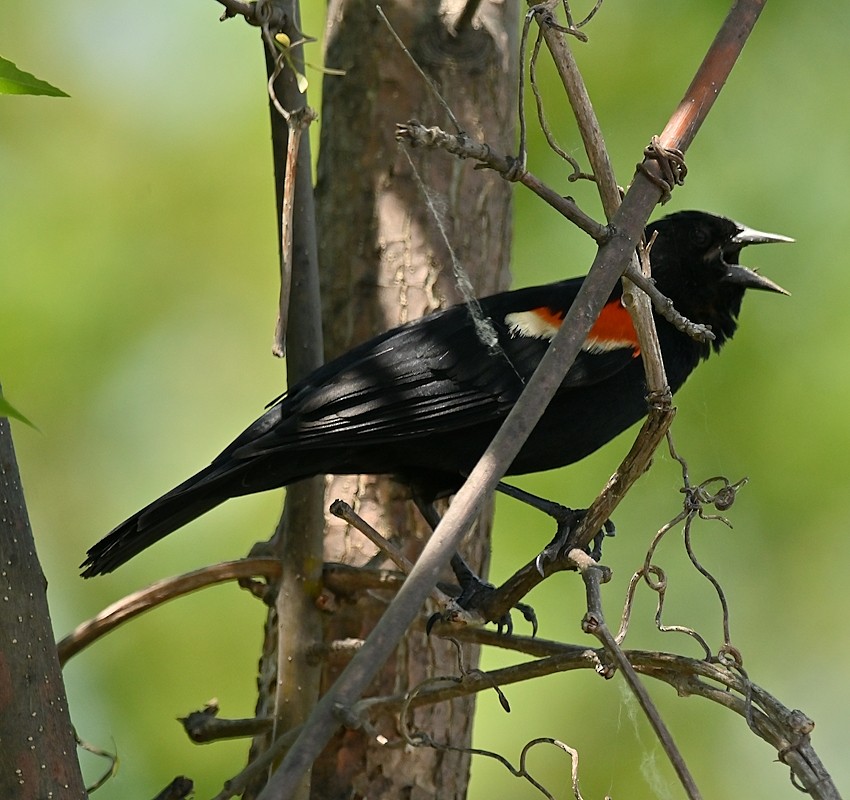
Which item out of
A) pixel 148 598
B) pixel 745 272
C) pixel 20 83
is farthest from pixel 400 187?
pixel 20 83

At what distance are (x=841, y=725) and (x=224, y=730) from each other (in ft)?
10.5

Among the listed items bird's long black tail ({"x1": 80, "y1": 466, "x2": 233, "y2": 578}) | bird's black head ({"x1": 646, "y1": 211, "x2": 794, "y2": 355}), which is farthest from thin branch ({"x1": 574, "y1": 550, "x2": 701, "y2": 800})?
bird's black head ({"x1": 646, "y1": 211, "x2": 794, "y2": 355})

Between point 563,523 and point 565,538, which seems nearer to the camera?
point 565,538

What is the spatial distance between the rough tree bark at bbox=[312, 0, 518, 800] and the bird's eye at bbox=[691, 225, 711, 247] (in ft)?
1.79

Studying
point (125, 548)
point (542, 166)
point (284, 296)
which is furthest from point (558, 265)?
point (284, 296)

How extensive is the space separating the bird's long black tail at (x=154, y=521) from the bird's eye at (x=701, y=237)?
57.9 inches

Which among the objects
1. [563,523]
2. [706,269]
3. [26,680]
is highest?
[706,269]

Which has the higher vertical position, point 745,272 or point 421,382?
point 745,272

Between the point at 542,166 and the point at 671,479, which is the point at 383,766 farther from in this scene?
the point at 542,166

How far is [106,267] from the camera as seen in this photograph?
5.21m

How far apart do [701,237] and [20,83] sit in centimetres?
218

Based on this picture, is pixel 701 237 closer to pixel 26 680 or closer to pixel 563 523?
pixel 563 523

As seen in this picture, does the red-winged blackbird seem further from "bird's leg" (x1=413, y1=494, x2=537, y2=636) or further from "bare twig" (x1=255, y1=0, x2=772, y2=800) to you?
"bare twig" (x1=255, y1=0, x2=772, y2=800)

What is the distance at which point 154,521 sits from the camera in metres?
2.48
